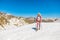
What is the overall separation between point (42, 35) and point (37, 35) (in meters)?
0.48

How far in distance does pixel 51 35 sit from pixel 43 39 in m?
1.31

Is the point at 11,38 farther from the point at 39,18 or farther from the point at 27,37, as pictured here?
the point at 39,18

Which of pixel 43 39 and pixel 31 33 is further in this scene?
pixel 31 33

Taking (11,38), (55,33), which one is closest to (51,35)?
(55,33)

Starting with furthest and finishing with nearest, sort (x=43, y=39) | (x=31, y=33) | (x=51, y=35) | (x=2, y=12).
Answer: (x=2, y=12)
(x=31, y=33)
(x=51, y=35)
(x=43, y=39)

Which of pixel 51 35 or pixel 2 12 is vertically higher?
pixel 2 12

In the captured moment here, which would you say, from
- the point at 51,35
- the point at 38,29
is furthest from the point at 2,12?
the point at 51,35

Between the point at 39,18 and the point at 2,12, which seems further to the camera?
the point at 2,12

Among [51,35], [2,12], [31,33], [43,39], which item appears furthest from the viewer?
[2,12]

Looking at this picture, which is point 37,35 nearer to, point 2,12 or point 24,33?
point 24,33

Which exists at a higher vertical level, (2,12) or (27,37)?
(2,12)

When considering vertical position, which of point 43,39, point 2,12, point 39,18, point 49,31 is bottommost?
point 43,39

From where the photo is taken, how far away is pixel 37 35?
1672 centimetres

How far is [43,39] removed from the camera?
15445mm
